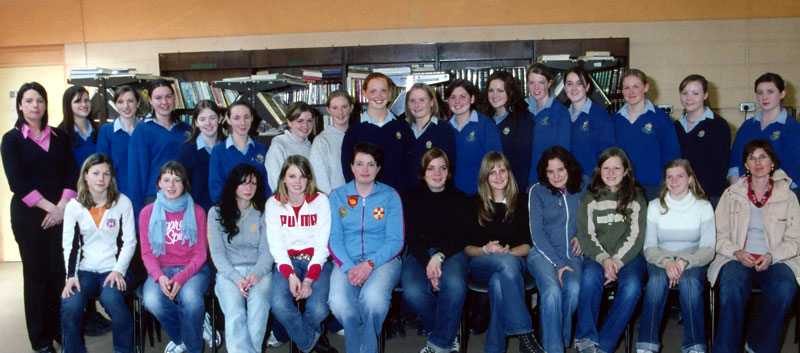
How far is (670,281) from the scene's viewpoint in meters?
2.85

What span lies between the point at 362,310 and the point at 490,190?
0.94 meters

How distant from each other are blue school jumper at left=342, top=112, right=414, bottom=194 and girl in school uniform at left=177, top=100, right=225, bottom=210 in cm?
83

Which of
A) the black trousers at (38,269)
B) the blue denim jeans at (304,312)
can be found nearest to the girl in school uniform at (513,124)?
the blue denim jeans at (304,312)

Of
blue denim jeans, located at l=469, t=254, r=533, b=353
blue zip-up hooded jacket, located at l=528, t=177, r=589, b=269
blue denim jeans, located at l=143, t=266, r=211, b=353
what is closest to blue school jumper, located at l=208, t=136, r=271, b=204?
blue denim jeans, located at l=143, t=266, r=211, b=353

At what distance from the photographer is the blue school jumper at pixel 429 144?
335 cm

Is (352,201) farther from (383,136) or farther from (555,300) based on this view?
(555,300)

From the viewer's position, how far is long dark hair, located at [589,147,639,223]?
9.82 ft

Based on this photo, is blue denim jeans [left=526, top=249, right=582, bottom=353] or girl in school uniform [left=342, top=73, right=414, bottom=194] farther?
girl in school uniform [left=342, top=73, right=414, bottom=194]

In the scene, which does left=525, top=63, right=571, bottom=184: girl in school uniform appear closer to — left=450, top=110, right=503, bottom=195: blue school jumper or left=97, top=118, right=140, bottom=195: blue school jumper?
left=450, top=110, right=503, bottom=195: blue school jumper

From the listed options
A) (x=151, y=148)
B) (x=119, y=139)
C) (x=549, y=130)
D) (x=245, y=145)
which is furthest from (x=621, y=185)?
(x=119, y=139)

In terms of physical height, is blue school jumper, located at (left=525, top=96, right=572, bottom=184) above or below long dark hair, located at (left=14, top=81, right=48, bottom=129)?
below

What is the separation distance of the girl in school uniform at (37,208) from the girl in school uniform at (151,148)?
1.24 feet

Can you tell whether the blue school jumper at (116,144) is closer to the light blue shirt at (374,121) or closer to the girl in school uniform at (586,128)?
the light blue shirt at (374,121)

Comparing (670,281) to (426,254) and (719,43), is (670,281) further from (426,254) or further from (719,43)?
(719,43)
